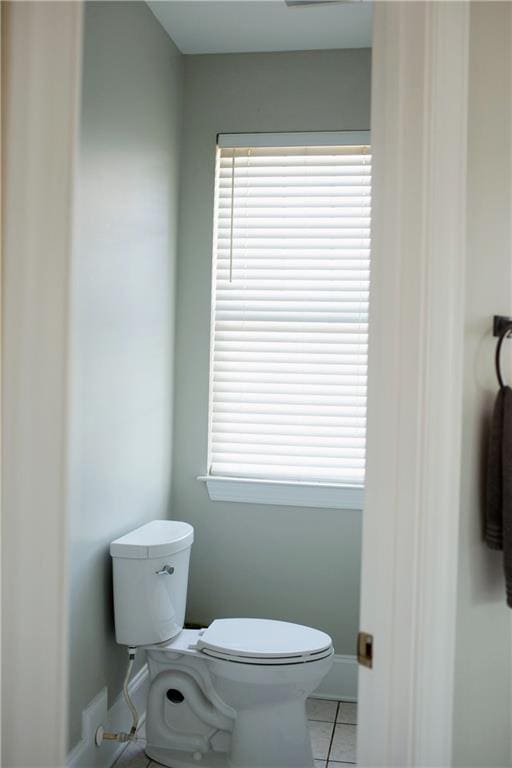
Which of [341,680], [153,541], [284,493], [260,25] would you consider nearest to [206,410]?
[284,493]

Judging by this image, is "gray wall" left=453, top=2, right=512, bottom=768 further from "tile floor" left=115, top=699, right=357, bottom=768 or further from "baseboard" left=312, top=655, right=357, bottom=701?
"baseboard" left=312, top=655, right=357, bottom=701

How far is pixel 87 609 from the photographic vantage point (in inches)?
94.6

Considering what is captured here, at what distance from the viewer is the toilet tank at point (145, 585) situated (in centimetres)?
253

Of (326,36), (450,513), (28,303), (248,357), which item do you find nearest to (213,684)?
(248,357)

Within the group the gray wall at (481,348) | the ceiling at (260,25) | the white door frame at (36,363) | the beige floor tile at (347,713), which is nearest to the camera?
the white door frame at (36,363)

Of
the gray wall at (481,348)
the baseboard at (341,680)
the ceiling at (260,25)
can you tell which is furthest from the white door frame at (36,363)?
the baseboard at (341,680)

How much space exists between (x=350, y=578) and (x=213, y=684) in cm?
82

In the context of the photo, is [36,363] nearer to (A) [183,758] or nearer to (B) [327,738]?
(A) [183,758]

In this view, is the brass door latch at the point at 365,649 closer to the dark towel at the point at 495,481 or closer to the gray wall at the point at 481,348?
the gray wall at the point at 481,348

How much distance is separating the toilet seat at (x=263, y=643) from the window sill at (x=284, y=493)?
2.07ft

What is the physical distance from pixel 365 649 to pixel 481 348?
631 mm

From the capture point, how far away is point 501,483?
146 centimetres

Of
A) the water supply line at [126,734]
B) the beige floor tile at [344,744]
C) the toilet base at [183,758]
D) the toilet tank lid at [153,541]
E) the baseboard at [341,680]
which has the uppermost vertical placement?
the toilet tank lid at [153,541]

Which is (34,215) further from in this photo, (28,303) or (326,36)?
(326,36)
